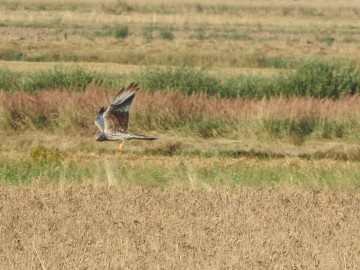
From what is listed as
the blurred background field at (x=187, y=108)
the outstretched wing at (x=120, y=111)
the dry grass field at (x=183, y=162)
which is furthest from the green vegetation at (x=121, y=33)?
the outstretched wing at (x=120, y=111)

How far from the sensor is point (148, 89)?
24297 mm

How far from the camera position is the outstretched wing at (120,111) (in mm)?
12797

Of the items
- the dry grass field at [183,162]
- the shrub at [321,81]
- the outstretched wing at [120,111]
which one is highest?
the outstretched wing at [120,111]

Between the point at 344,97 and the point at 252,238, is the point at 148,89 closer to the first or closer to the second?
the point at 344,97

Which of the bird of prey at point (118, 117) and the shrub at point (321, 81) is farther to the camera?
the shrub at point (321, 81)

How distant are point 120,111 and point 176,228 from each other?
2937 mm

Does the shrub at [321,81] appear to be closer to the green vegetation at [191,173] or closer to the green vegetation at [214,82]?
the green vegetation at [214,82]

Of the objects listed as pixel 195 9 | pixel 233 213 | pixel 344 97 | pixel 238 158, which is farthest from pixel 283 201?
pixel 195 9

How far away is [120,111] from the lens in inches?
509

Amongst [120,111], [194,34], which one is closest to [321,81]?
[120,111]

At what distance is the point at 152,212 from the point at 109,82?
14.2 metres

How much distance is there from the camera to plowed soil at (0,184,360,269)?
29.3 ft

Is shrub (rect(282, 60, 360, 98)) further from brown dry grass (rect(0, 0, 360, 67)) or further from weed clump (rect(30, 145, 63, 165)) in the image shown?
brown dry grass (rect(0, 0, 360, 67))

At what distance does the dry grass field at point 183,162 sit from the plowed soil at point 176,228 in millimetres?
20
